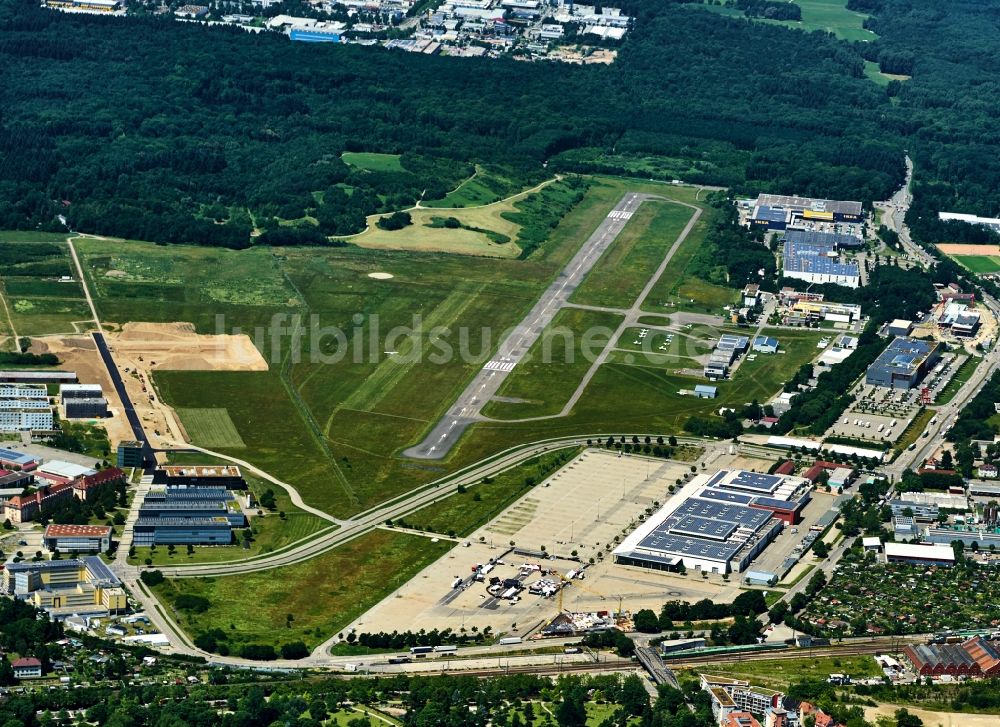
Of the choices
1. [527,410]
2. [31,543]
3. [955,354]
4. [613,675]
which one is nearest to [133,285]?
[527,410]

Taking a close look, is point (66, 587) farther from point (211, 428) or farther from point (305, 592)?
point (211, 428)

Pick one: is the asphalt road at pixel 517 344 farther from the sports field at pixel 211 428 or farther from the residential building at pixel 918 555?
the residential building at pixel 918 555

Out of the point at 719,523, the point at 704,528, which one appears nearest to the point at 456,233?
the point at 719,523

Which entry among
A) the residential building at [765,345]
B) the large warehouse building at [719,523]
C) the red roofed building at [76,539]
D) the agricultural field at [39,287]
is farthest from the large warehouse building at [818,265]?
the red roofed building at [76,539]

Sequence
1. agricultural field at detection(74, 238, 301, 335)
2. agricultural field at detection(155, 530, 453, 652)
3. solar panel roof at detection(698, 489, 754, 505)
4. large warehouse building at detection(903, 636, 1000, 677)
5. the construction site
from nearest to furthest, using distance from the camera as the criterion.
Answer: large warehouse building at detection(903, 636, 1000, 677) → agricultural field at detection(155, 530, 453, 652) → the construction site → solar panel roof at detection(698, 489, 754, 505) → agricultural field at detection(74, 238, 301, 335)

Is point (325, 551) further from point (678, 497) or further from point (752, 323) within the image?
point (752, 323)

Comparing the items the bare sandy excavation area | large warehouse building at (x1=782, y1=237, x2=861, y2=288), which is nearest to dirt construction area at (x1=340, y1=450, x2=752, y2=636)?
the bare sandy excavation area

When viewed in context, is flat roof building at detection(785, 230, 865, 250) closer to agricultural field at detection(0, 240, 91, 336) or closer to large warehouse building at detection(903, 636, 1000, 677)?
agricultural field at detection(0, 240, 91, 336)
